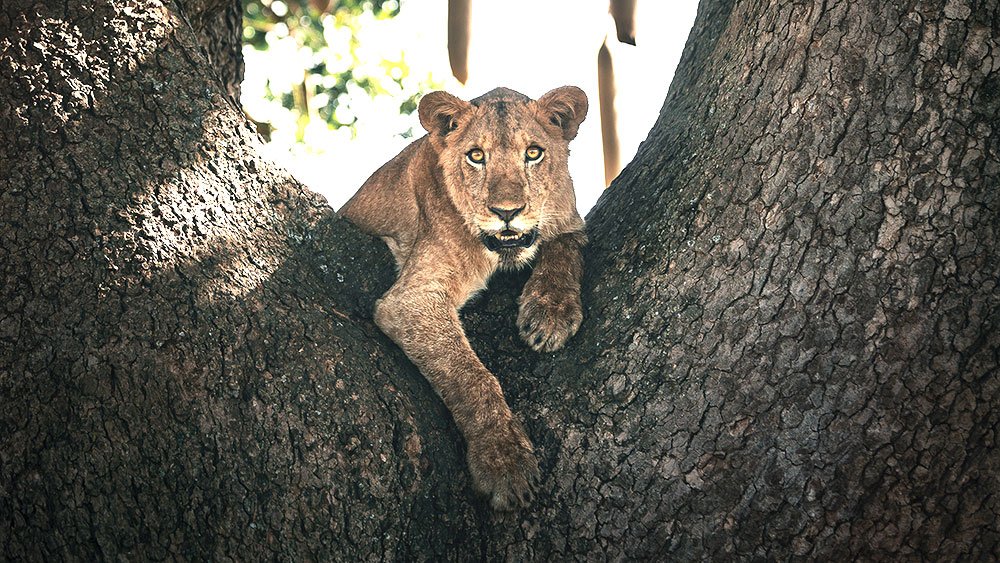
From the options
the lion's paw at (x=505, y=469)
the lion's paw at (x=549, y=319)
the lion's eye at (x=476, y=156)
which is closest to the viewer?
the lion's paw at (x=505, y=469)

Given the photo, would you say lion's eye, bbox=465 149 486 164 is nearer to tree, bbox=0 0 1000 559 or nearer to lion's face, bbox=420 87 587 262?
lion's face, bbox=420 87 587 262

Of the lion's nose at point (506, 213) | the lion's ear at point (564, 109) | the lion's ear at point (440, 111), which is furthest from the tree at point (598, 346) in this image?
the lion's ear at point (440, 111)

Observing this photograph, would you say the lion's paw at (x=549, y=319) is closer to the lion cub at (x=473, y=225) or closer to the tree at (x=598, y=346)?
the lion cub at (x=473, y=225)

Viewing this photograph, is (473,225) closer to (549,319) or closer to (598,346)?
(549,319)

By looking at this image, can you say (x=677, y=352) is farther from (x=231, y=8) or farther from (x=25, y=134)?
(x=231, y=8)

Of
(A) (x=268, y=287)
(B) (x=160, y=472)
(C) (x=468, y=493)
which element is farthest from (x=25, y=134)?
(C) (x=468, y=493)

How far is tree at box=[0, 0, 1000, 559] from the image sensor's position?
2.61 metres

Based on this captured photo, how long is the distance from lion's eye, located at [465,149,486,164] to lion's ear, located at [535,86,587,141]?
32 cm

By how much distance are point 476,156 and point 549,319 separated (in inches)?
40.1

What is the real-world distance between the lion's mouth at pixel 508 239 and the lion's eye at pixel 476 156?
319 millimetres

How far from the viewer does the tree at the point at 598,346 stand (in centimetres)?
261

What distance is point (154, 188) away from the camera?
2994mm

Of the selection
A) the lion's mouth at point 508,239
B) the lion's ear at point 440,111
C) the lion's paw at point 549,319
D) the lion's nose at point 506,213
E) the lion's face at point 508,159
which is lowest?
the lion's paw at point 549,319

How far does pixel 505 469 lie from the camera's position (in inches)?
117
